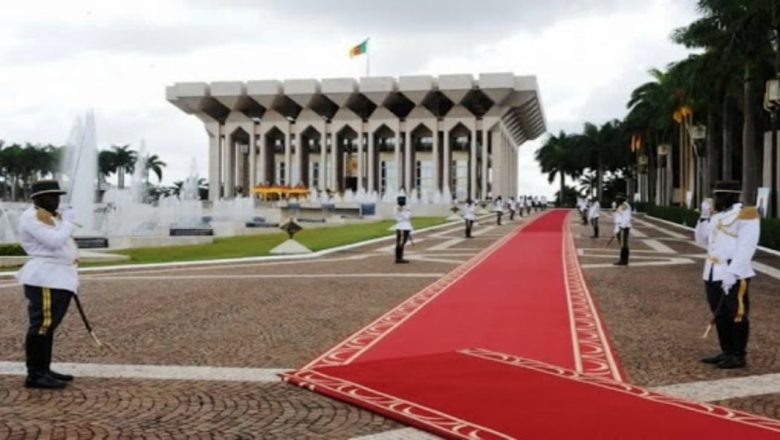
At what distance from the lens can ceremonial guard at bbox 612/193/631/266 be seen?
64.3ft

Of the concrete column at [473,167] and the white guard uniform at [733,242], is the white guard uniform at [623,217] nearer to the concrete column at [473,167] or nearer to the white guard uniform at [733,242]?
the white guard uniform at [733,242]

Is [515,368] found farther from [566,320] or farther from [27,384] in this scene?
[27,384]

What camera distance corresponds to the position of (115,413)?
6.07 meters

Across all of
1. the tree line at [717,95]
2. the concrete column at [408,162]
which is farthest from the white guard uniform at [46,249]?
the concrete column at [408,162]

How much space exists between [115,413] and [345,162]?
99.3m

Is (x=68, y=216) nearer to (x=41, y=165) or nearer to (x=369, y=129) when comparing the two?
(x=369, y=129)

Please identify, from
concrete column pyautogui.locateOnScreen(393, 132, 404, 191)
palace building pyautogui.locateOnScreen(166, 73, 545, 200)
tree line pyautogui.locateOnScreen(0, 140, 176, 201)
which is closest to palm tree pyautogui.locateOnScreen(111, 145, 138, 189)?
tree line pyautogui.locateOnScreen(0, 140, 176, 201)

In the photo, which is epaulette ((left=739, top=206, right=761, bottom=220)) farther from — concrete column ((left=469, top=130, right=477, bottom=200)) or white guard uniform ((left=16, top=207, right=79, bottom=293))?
concrete column ((left=469, top=130, right=477, bottom=200))

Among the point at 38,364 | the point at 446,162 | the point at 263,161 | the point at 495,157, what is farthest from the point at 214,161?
the point at 38,364

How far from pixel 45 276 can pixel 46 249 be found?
24 centimetres

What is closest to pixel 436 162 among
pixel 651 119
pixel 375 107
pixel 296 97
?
pixel 375 107

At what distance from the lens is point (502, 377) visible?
23.5 ft

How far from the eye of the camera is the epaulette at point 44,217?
6.99 m

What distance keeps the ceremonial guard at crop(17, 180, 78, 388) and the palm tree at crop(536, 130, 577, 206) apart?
100 m
